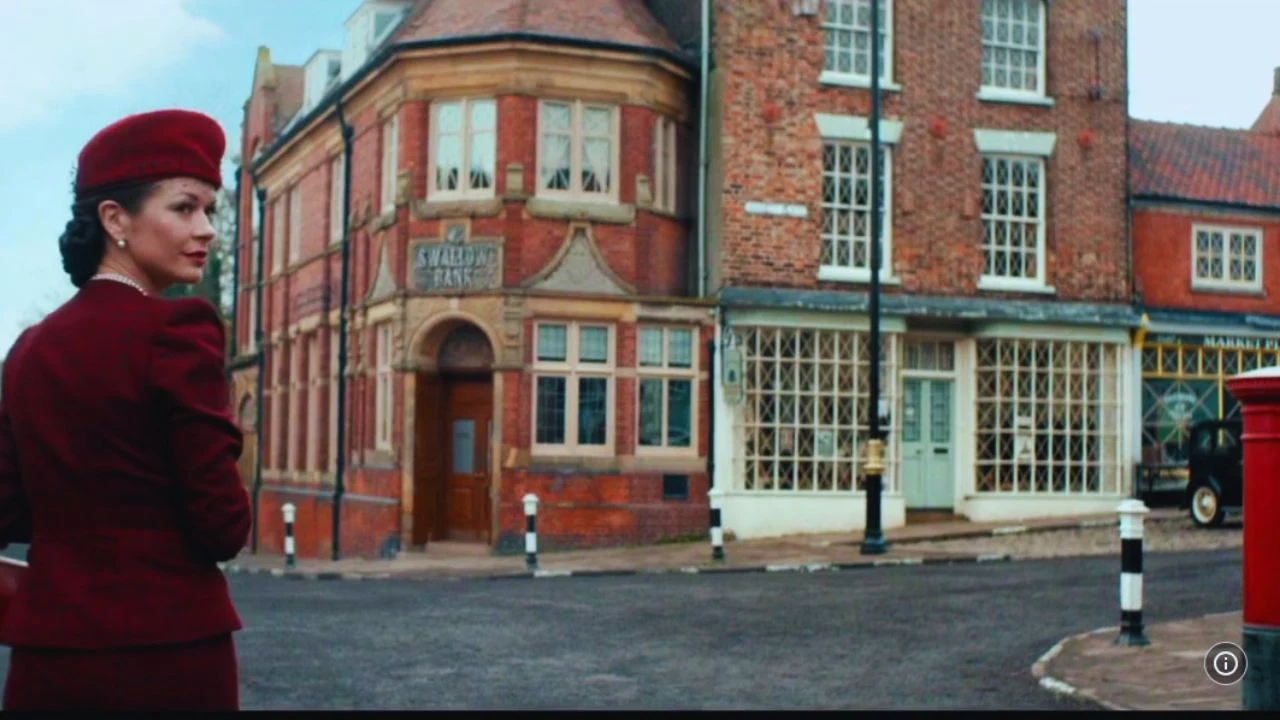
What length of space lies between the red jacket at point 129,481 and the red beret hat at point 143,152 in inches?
10.2

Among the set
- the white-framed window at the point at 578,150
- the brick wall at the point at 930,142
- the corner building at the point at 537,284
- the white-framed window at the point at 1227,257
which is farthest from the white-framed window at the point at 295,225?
the white-framed window at the point at 1227,257

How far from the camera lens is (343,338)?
29281 millimetres

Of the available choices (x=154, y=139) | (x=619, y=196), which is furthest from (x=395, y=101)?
(x=154, y=139)

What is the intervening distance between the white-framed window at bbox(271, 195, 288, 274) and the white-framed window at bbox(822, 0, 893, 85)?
14.0m

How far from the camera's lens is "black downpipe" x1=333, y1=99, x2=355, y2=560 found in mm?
28656

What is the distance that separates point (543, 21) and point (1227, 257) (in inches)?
487

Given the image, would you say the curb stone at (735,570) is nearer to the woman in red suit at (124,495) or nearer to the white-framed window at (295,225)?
the white-framed window at (295,225)

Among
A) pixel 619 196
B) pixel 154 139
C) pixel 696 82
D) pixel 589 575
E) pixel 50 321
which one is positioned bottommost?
pixel 589 575

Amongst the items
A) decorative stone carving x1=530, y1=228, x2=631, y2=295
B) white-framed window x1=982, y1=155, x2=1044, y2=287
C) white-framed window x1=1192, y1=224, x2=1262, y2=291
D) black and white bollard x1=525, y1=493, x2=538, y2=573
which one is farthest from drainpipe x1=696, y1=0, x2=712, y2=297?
white-framed window x1=1192, y1=224, x2=1262, y2=291

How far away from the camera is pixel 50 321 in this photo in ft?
10.5

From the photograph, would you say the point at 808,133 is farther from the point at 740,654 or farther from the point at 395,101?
the point at 740,654

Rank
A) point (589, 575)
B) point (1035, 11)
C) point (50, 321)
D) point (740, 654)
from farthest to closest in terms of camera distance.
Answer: point (1035, 11), point (589, 575), point (740, 654), point (50, 321)

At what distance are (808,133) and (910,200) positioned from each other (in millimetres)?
1989

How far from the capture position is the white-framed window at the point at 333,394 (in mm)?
30062
